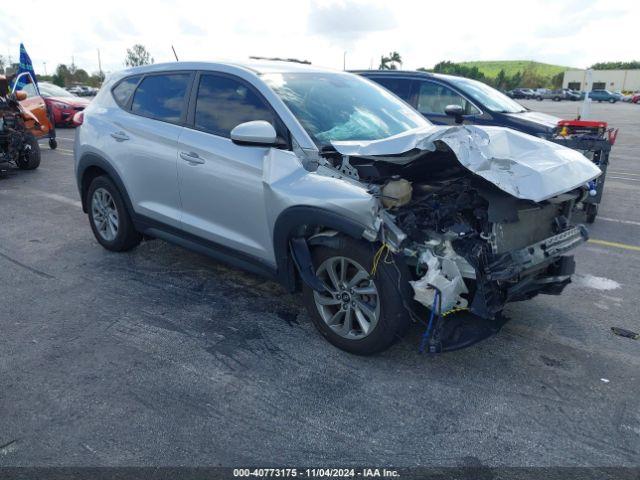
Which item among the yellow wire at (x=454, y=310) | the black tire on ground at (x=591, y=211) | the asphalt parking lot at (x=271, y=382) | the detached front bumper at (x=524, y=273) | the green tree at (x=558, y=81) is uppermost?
the green tree at (x=558, y=81)

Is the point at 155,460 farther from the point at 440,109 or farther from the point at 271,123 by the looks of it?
the point at 440,109

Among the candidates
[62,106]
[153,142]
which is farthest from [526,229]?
[62,106]

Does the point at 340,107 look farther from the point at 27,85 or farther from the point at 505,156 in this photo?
the point at 27,85

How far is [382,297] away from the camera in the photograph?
319 centimetres

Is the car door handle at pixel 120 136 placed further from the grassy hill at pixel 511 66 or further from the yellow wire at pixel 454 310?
the grassy hill at pixel 511 66

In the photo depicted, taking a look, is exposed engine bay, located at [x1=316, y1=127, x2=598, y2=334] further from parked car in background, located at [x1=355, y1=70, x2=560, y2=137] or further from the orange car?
the orange car

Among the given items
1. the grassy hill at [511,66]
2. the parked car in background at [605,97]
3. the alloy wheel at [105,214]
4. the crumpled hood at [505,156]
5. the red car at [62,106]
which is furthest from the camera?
the grassy hill at [511,66]

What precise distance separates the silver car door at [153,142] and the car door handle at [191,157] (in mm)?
109

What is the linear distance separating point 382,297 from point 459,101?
6.35m

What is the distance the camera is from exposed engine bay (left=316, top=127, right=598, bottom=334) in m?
3.05

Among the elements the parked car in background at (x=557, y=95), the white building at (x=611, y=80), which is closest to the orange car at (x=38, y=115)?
the parked car in background at (x=557, y=95)

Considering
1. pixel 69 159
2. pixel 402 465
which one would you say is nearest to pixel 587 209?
pixel 402 465

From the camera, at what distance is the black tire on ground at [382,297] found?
3.15 metres

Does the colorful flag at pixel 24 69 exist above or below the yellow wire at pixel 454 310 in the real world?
above
